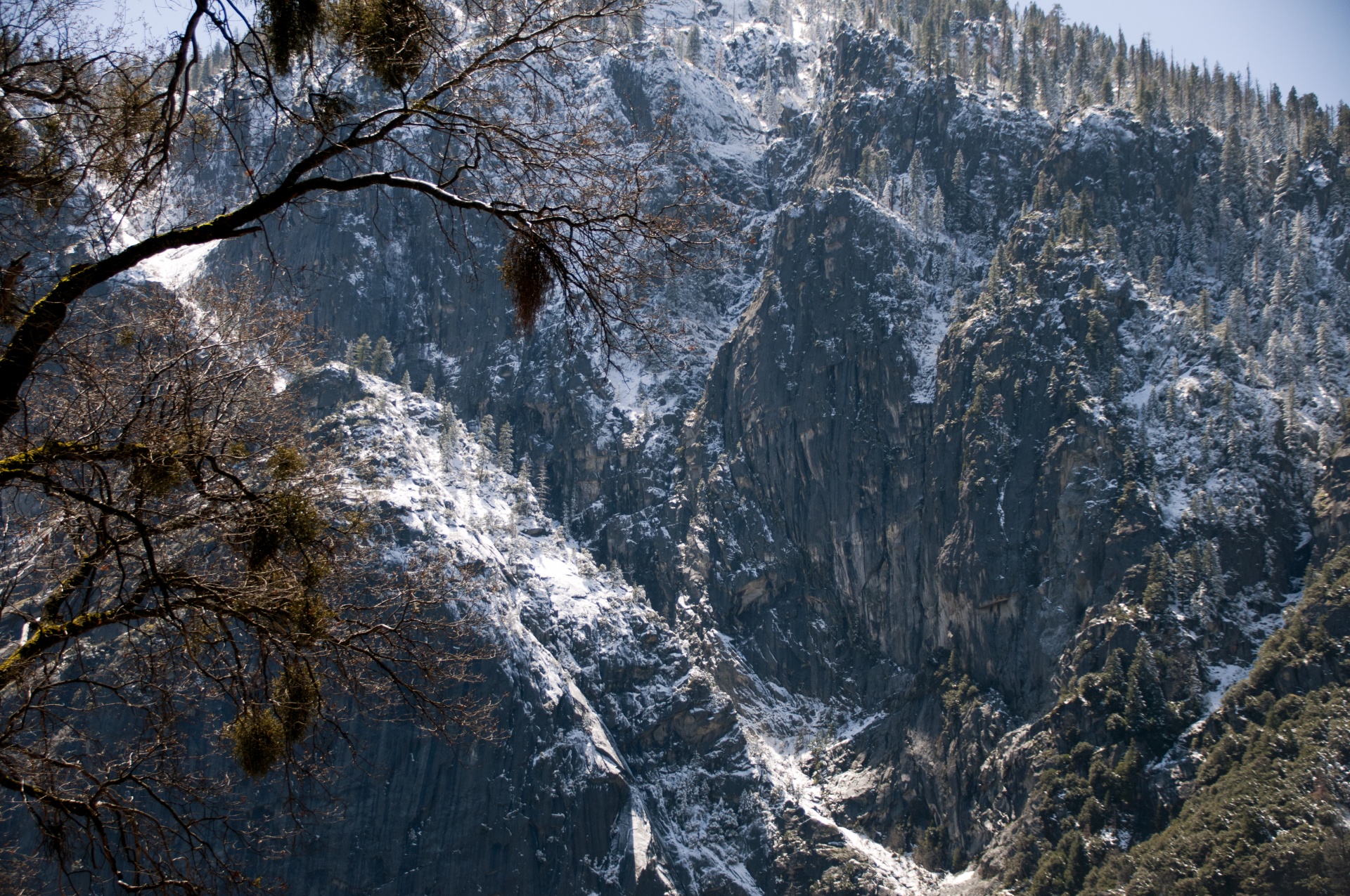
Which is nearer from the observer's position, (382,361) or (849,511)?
(849,511)

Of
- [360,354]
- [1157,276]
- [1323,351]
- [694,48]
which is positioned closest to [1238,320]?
[1323,351]

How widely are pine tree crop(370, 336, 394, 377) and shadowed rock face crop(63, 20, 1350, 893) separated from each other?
5.13m

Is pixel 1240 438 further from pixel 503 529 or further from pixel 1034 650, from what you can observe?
pixel 503 529

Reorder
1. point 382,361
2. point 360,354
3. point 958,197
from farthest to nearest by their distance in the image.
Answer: point 958,197, point 382,361, point 360,354

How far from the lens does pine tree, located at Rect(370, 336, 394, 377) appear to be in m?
106

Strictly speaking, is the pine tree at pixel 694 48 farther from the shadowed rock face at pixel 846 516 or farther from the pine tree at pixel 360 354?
the pine tree at pixel 360 354

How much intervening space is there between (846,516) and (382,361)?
153 ft

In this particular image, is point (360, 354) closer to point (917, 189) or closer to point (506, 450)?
point (506, 450)

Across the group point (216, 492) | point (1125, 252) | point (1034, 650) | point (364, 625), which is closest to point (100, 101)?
point (216, 492)

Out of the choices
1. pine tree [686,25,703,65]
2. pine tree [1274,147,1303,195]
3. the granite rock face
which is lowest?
the granite rock face

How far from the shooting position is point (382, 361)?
350 ft

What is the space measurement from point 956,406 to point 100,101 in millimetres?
88650

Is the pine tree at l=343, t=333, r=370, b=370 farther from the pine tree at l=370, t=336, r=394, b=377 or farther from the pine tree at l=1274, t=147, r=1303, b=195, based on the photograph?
the pine tree at l=1274, t=147, r=1303, b=195

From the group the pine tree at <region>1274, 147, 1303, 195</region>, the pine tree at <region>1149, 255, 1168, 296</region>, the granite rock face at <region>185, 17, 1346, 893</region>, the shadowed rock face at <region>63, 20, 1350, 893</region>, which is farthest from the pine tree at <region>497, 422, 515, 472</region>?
the pine tree at <region>1274, 147, 1303, 195</region>
